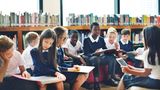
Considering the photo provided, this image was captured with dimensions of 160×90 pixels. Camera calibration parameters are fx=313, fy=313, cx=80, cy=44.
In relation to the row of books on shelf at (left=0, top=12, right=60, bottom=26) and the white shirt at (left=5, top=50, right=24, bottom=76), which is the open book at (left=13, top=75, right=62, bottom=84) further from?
the row of books on shelf at (left=0, top=12, right=60, bottom=26)

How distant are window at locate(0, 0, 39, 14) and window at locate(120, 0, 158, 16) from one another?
2.16m

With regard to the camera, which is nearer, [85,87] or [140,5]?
[85,87]

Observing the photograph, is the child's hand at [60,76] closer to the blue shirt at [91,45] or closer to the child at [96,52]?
the child at [96,52]

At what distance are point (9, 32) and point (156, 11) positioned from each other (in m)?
4.05

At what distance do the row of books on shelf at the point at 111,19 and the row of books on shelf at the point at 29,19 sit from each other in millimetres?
432

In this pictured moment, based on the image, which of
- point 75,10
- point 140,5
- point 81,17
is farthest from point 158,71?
point 140,5

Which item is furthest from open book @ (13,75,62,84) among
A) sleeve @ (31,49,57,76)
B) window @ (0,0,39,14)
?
window @ (0,0,39,14)

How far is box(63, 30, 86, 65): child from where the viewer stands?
5159 mm

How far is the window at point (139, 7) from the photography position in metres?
7.34

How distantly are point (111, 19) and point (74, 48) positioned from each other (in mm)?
1402

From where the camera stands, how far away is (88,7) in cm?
686

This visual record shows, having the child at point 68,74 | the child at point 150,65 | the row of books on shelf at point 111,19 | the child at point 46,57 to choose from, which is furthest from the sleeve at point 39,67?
the row of books on shelf at point 111,19

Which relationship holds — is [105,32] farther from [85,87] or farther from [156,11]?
[156,11]

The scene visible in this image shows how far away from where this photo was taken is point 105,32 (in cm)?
641
